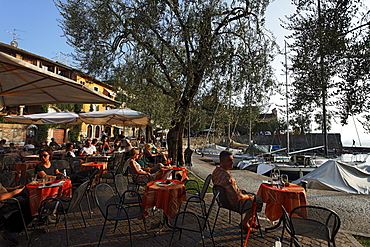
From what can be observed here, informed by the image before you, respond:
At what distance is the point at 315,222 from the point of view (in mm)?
3320

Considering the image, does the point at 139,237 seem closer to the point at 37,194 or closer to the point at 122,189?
the point at 122,189

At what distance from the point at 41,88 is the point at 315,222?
639 cm

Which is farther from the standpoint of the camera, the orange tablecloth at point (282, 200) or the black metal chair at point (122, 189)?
the black metal chair at point (122, 189)

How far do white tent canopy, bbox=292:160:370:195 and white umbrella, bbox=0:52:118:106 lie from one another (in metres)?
8.97

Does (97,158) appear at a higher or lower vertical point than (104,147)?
lower

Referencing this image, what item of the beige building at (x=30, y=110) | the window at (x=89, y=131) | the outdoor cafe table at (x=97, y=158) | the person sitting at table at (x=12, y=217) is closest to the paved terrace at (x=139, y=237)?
the person sitting at table at (x=12, y=217)

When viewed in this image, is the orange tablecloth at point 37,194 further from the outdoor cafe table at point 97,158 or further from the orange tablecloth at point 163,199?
the outdoor cafe table at point 97,158

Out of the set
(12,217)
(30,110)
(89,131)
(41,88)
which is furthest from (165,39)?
(89,131)

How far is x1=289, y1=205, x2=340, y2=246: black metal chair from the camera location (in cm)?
324

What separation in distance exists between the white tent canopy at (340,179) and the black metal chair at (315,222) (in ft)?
24.4

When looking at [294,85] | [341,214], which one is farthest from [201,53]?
[341,214]

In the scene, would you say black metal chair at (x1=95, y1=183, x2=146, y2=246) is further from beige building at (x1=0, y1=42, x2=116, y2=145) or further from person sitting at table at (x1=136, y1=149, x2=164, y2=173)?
beige building at (x1=0, y1=42, x2=116, y2=145)

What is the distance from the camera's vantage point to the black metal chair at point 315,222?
127 inches

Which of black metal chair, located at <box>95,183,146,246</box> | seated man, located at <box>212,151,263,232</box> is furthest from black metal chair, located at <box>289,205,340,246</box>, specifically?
black metal chair, located at <box>95,183,146,246</box>
